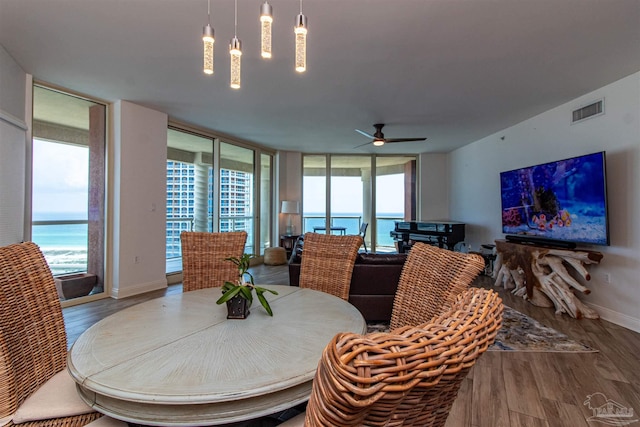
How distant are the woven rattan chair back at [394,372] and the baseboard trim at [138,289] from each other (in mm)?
4552

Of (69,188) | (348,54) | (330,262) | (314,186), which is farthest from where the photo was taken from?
(314,186)

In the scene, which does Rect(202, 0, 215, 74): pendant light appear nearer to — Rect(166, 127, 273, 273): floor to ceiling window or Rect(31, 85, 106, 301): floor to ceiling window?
Rect(31, 85, 106, 301): floor to ceiling window

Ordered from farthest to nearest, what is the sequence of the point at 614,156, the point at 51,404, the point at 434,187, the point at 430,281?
the point at 434,187 < the point at 614,156 < the point at 430,281 < the point at 51,404

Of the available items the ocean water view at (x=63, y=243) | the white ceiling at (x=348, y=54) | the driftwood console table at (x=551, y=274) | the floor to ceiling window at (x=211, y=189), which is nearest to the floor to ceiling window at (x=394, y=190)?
the floor to ceiling window at (x=211, y=189)

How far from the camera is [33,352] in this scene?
1130mm

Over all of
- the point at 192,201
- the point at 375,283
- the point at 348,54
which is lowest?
the point at 375,283

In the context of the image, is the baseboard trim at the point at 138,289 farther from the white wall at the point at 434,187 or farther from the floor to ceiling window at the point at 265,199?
the white wall at the point at 434,187

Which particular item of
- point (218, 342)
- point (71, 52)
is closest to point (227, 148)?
point (71, 52)

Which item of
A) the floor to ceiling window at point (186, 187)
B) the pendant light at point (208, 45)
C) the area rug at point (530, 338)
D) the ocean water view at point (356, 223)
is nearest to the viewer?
the pendant light at point (208, 45)

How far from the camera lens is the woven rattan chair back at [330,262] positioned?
6.51 feet

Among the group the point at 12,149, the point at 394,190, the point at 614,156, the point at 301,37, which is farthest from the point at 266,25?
the point at 394,190

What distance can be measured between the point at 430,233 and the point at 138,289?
526 cm

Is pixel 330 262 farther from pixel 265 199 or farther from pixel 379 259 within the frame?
pixel 265 199

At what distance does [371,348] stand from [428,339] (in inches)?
3.4
